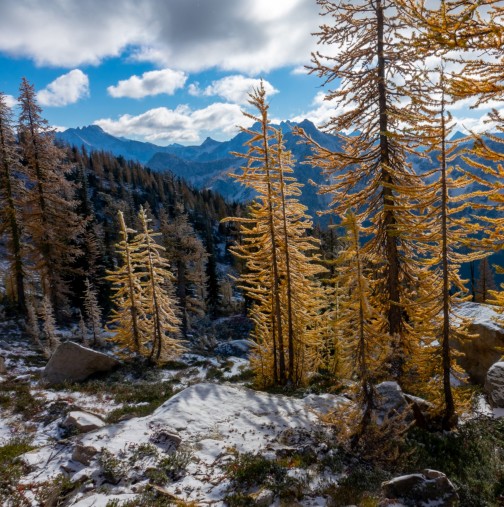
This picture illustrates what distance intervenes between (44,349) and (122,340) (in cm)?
482

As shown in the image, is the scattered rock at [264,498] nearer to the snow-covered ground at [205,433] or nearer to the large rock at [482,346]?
the snow-covered ground at [205,433]

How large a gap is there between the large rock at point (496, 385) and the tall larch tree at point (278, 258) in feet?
21.3

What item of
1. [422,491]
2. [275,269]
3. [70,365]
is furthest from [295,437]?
[70,365]

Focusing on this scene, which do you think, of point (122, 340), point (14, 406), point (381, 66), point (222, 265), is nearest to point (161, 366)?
point (122, 340)

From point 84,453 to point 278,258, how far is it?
9.57 m

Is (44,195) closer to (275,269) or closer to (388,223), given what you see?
(275,269)

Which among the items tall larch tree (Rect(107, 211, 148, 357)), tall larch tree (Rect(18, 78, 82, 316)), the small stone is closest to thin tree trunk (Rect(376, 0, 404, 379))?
the small stone

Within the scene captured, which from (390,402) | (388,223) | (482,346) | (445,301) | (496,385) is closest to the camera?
(390,402)

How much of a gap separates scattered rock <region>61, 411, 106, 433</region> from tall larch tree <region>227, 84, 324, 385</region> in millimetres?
6659

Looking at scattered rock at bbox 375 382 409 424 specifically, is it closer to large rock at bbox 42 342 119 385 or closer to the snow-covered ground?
the snow-covered ground

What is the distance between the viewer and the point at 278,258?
14.5 m

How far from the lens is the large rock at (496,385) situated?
11.8m

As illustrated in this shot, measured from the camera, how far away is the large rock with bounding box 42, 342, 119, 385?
16797mm

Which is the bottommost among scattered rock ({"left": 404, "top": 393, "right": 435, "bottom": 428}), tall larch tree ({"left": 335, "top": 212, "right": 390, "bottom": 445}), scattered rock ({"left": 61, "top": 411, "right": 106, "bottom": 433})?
scattered rock ({"left": 404, "top": 393, "right": 435, "bottom": 428})
